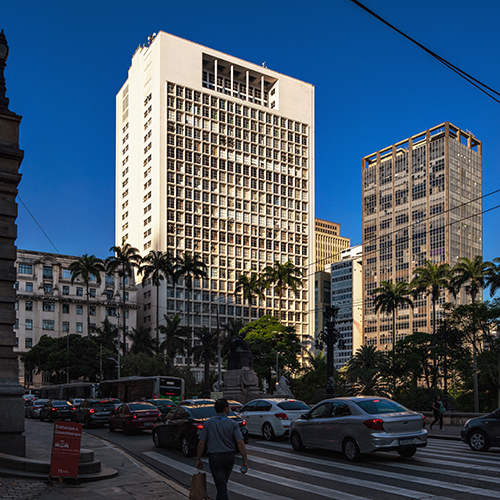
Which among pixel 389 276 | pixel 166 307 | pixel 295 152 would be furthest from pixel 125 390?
pixel 389 276

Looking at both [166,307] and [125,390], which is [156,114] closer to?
[166,307]

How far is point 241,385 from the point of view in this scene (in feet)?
140

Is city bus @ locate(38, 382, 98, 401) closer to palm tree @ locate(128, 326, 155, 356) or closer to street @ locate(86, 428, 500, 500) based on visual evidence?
palm tree @ locate(128, 326, 155, 356)

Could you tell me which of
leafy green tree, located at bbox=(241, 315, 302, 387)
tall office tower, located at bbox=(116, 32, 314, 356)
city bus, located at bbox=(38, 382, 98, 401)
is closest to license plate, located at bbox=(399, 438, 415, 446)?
city bus, located at bbox=(38, 382, 98, 401)

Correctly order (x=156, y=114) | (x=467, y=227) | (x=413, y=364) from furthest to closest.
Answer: (x=467, y=227) → (x=156, y=114) → (x=413, y=364)

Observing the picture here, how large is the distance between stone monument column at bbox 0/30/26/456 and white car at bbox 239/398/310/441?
8.60 meters

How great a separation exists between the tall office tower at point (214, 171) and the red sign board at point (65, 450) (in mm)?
103392

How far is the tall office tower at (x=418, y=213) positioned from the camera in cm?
14762

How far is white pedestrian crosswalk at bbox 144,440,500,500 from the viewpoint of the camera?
34.9ft

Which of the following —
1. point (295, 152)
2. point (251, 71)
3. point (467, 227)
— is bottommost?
point (467, 227)

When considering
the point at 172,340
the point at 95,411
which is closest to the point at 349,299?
the point at 172,340

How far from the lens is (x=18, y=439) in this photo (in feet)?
47.7

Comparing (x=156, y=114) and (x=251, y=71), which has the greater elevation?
(x=251, y=71)

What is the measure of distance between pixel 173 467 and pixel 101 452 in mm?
4851
